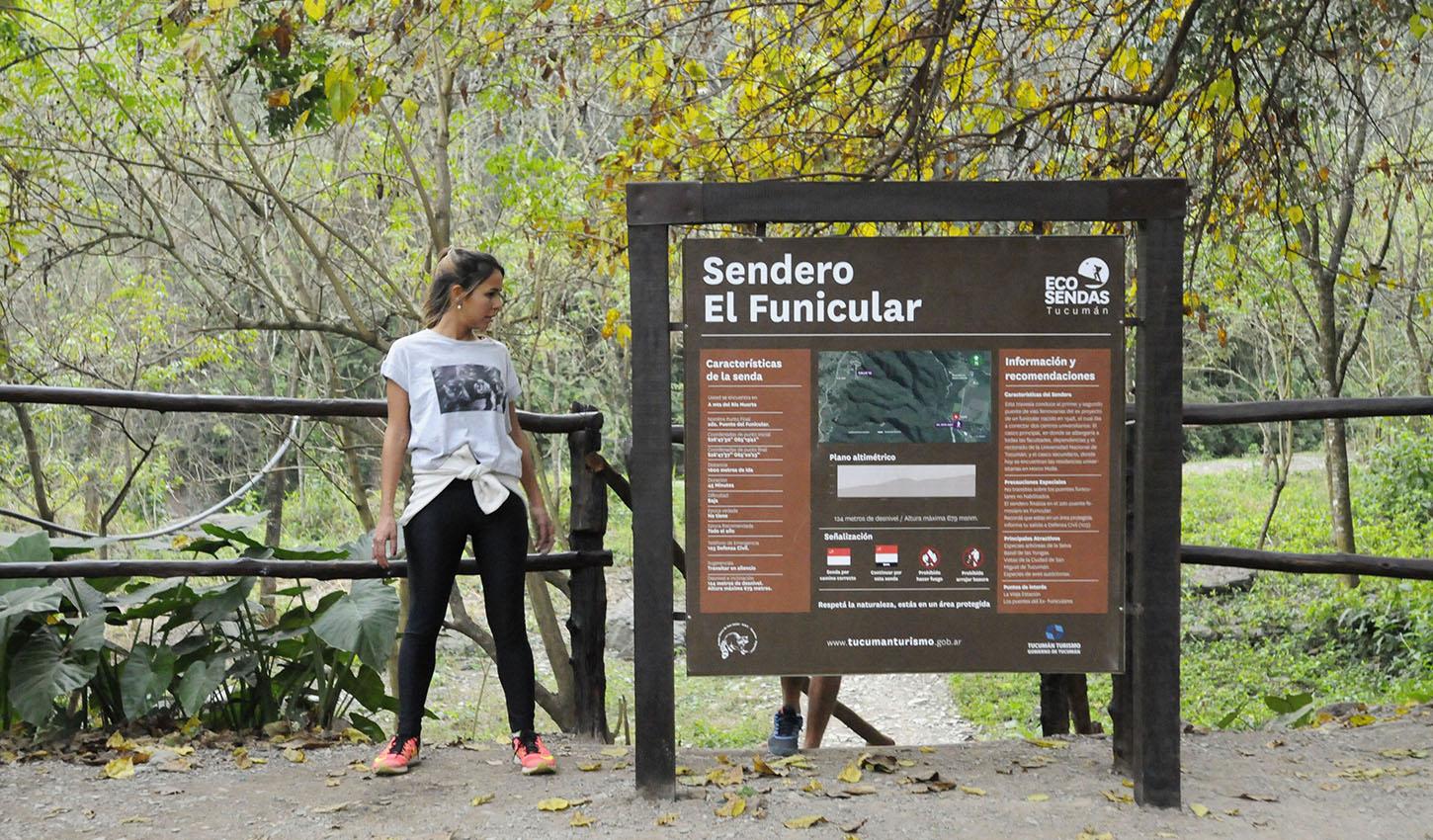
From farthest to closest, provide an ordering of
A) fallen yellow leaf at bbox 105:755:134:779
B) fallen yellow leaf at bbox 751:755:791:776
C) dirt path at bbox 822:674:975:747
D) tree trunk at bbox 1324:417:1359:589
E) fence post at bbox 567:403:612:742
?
tree trunk at bbox 1324:417:1359:589 < dirt path at bbox 822:674:975:747 < fence post at bbox 567:403:612:742 < fallen yellow leaf at bbox 105:755:134:779 < fallen yellow leaf at bbox 751:755:791:776

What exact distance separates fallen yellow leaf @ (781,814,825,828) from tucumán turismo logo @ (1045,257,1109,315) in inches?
64.6

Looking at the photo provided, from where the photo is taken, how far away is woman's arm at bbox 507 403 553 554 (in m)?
4.34

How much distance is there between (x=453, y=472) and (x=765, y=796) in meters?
1.41

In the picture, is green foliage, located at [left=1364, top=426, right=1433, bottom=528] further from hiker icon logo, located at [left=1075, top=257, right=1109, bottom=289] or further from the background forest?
hiker icon logo, located at [left=1075, top=257, right=1109, bottom=289]

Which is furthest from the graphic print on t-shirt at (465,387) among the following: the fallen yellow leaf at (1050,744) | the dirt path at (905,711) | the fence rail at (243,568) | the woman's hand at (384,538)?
the dirt path at (905,711)

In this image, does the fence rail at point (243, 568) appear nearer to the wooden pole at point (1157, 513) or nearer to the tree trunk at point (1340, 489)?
the wooden pole at point (1157, 513)

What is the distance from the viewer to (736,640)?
12.9 ft

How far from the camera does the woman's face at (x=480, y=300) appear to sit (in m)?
4.18

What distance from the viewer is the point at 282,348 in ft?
62.8

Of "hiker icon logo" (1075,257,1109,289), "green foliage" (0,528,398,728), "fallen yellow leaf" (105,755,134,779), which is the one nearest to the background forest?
"green foliage" (0,528,398,728)

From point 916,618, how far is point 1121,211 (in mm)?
1356

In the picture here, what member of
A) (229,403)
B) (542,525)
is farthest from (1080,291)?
(229,403)

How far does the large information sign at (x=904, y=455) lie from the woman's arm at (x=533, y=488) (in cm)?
68

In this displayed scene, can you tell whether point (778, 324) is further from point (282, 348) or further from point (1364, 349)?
point (1364, 349)
